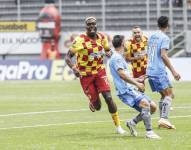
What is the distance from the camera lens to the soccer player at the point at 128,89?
591 inches

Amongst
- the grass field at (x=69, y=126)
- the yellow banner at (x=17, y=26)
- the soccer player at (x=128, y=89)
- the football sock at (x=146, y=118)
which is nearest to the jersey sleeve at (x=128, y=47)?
the grass field at (x=69, y=126)

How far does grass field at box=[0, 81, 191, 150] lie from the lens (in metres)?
14.2

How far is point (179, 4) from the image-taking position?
1738 inches

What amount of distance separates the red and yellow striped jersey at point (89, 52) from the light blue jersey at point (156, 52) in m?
1.04

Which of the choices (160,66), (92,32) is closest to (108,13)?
(160,66)

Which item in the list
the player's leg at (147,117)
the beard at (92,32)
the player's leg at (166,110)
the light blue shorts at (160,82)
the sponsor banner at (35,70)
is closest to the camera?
the player's leg at (147,117)

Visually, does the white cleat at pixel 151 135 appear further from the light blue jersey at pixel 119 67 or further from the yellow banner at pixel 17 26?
the yellow banner at pixel 17 26

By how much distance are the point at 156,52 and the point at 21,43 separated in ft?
106

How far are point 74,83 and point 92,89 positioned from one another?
2144 centimetres

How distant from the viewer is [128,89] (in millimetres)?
15469

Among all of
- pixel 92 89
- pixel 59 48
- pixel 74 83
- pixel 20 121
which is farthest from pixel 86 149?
pixel 59 48

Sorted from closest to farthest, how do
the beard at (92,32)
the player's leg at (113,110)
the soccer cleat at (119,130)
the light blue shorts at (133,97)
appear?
the light blue shorts at (133,97)
the soccer cleat at (119,130)
the player's leg at (113,110)
the beard at (92,32)

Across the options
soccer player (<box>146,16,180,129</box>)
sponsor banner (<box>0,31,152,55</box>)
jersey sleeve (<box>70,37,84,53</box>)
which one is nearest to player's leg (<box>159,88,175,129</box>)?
soccer player (<box>146,16,180,129</box>)

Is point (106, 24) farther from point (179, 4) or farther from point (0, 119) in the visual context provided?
point (0, 119)
